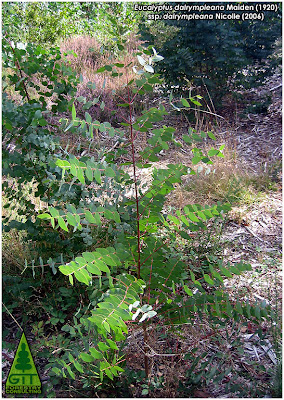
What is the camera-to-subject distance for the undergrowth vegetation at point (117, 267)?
4.76 ft

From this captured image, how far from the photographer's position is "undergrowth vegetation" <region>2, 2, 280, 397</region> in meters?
1.45

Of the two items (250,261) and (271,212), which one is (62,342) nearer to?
(250,261)

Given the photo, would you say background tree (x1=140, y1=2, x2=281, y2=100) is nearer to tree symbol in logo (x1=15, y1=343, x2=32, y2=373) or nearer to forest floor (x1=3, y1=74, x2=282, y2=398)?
forest floor (x1=3, y1=74, x2=282, y2=398)

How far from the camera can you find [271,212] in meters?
3.27

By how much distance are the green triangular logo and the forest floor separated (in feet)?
0.45

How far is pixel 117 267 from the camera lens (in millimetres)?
2303

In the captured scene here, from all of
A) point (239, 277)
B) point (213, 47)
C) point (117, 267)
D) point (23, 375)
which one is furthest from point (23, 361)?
point (213, 47)

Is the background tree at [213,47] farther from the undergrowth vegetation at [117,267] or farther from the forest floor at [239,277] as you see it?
the undergrowth vegetation at [117,267]

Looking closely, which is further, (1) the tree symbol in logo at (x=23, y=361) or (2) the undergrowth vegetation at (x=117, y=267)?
(1) the tree symbol in logo at (x=23, y=361)

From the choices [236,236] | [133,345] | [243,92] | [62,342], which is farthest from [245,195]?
[243,92]

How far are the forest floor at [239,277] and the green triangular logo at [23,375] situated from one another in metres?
0.14

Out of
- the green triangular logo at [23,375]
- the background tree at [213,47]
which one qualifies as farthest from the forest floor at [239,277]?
the background tree at [213,47]

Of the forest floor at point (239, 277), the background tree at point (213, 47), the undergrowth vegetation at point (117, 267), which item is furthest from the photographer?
the background tree at point (213, 47)

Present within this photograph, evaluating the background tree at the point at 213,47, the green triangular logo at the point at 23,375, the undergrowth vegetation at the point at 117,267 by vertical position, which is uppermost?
the background tree at the point at 213,47
